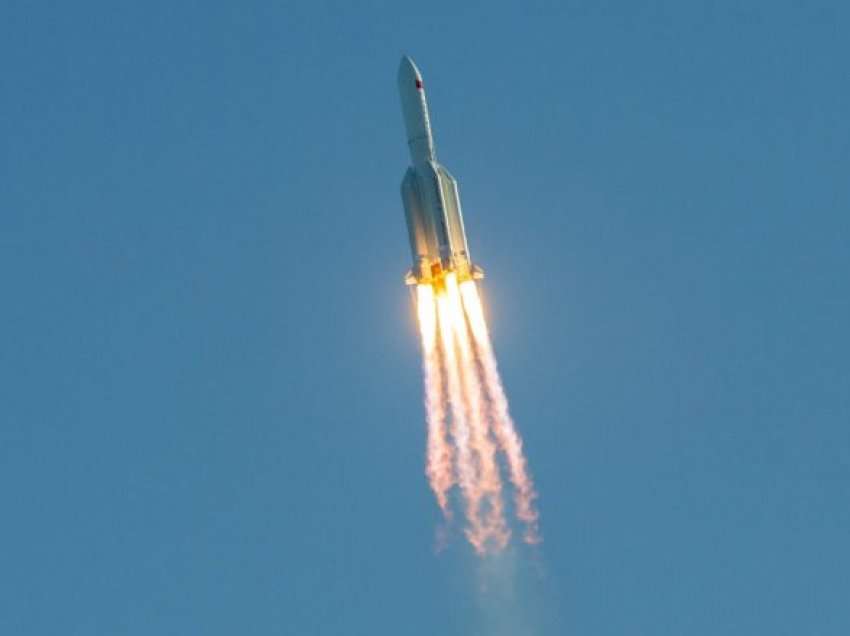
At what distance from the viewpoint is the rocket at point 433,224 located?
460ft

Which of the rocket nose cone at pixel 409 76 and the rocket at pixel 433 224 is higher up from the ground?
the rocket nose cone at pixel 409 76

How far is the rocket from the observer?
140 meters

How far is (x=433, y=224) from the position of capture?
140 m

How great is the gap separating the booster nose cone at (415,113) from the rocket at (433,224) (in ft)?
0.55

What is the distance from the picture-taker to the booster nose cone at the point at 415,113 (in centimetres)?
14300

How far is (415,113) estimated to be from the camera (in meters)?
144

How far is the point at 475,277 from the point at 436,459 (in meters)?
11.5

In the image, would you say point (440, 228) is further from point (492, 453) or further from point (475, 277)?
point (492, 453)

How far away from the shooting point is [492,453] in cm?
14712

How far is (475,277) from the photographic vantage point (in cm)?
14112

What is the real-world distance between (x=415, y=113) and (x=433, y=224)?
6237mm

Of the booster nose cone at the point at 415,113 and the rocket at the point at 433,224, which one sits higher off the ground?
the booster nose cone at the point at 415,113

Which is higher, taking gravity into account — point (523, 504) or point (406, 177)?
point (406, 177)

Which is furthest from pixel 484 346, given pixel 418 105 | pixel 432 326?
pixel 418 105
